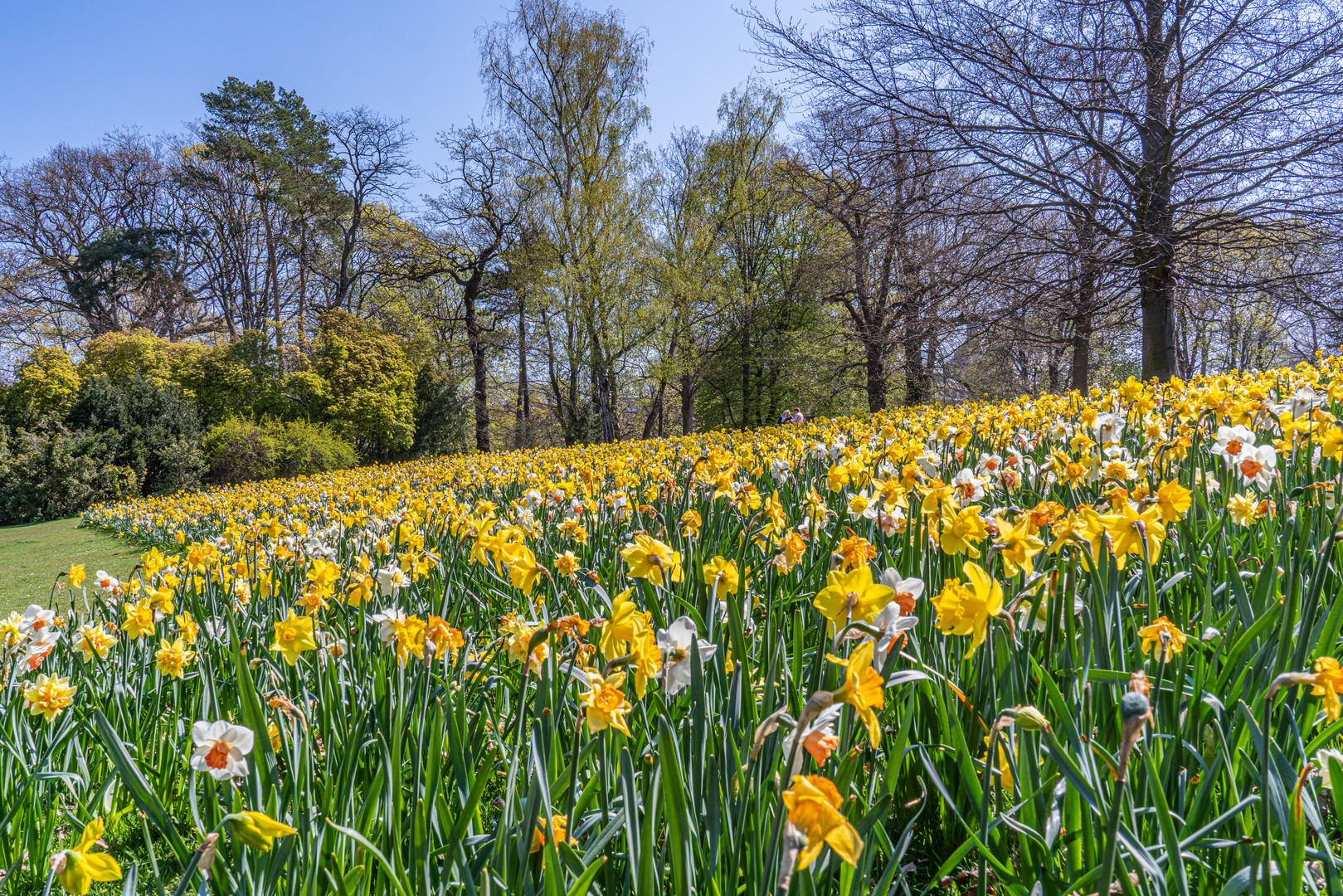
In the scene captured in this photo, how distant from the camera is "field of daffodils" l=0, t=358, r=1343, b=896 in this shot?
88 cm

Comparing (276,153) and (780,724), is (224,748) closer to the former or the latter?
(780,724)

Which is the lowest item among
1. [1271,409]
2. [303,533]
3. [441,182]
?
[303,533]

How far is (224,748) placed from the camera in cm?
100

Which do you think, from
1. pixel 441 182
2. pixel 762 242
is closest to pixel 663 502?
pixel 762 242

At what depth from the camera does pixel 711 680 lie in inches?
51.3

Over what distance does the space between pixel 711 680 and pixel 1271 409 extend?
2.73 meters

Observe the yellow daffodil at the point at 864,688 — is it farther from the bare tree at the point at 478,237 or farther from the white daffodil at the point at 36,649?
the bare tree at the point at 478,237

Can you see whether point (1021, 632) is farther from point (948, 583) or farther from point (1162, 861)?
point (948, 583)

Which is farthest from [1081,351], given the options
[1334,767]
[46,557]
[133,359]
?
[133,359]

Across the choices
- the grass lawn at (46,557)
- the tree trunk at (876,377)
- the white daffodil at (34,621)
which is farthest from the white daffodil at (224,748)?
the tree trunk at (876,377)

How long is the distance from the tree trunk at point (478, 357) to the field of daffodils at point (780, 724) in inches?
783

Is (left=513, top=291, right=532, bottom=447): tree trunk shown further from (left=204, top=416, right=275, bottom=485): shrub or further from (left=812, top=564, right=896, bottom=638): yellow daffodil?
(left=812, top=564, right=896, bottom=638): yellow daffodil

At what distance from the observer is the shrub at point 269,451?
17.2 metres

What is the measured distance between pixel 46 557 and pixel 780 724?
12.2 m
